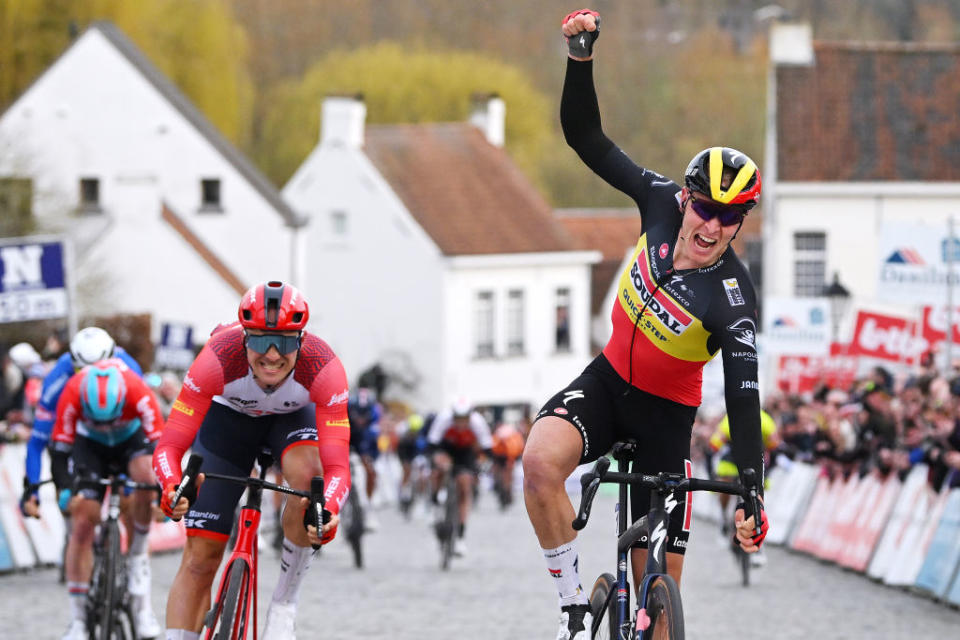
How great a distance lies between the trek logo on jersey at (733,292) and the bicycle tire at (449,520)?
13.1 m

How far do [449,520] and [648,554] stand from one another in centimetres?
1328

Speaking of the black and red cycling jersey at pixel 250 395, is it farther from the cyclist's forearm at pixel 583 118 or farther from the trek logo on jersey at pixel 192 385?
the cyclist's forearm at pixel 583 118

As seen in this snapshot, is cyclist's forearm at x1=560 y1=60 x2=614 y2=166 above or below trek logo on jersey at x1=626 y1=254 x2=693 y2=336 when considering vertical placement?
above

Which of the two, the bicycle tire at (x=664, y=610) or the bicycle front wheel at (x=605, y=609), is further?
the bicycle front wheel at (x=605, y=609)

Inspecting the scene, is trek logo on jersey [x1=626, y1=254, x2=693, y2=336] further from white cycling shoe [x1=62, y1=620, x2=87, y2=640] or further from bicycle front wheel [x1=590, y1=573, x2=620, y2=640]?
white cycling shoe [x1=62, y1=620, x2=87, y2=640]

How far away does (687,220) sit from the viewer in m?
8.52

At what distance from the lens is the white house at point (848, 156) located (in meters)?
49.3

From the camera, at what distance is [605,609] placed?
8.69 m

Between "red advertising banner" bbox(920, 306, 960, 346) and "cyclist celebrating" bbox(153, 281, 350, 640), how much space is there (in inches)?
615

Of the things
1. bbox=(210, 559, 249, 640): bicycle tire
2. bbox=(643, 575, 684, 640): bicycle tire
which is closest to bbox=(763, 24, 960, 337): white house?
bbox=(210, 559, 249, 640): bicycle tire

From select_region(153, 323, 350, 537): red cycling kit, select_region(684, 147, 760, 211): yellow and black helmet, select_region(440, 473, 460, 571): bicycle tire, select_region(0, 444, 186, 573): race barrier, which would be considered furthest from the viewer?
select_region(440, 473, 460, 571): bicycle tire

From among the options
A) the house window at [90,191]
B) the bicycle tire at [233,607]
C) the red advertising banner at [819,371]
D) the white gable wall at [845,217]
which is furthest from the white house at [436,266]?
the bicycle tire at [233,607]

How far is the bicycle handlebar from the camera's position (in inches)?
317

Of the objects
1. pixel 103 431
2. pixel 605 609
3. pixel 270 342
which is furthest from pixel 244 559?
pixel 103 431
